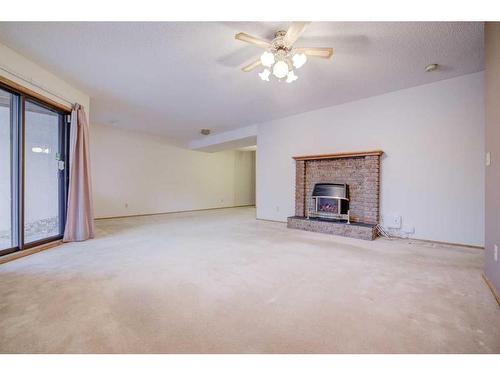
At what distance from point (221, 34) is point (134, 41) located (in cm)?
96

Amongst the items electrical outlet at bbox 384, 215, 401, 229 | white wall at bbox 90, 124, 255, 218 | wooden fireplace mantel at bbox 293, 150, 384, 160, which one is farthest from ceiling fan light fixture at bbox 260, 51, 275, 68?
white wall at bbox 90, 124, 255, 218

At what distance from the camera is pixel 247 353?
1184mm

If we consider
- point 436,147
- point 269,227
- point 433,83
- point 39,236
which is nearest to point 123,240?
point 39,236

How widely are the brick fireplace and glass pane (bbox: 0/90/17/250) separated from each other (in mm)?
4263

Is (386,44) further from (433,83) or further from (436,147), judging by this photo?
(436,147)

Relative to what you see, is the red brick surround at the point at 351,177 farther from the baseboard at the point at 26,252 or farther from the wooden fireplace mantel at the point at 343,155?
the baseboard at the point at 26,252

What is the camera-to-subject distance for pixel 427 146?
3.65 m

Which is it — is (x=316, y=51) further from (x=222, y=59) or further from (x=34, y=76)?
(x=34, y=76)

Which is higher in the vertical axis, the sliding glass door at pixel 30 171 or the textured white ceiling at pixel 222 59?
the textured white ceiling at pixel 222 59

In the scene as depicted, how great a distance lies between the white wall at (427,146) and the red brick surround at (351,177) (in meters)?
0.18

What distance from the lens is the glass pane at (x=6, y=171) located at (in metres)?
2.77

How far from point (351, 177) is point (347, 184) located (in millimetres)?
151

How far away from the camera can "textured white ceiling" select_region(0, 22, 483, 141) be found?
92.3 inches

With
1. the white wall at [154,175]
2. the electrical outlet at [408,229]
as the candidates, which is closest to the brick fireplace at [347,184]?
the electrical outlet at [408,229]
